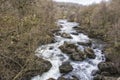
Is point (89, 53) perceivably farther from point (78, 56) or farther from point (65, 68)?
point (65, 68)

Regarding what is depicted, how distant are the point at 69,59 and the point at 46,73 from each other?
5.09 meters

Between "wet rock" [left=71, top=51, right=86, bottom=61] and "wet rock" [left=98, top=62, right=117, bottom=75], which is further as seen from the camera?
"wet rock" [left=71, top=51, right=86, bottom=61]

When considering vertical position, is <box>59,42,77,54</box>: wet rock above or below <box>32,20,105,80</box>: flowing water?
above

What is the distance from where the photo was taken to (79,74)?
26.2 meters

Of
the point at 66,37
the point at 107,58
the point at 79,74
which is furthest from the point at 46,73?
the point at 66,37

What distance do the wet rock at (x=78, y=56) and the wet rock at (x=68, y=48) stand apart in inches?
37.6

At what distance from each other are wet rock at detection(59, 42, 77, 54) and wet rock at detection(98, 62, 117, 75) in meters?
4.99

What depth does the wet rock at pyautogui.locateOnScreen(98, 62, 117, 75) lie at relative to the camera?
26.6m

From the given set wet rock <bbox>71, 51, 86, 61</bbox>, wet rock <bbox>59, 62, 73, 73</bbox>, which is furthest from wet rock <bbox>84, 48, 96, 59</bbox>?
wet rock <bbox>59, 62, 73, 73</bbox>

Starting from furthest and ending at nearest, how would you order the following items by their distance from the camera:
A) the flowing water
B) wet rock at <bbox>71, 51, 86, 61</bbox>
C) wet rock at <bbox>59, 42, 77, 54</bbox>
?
wet rock at <bbox>59, 42, 77, 54</bbox> < wet rock at <bbox>71, 51, 86, 61</bbox> < the flowing water

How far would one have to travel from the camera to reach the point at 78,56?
30.1m

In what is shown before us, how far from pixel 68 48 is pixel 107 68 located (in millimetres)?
7173

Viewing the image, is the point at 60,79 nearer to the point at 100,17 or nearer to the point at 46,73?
the point at 46,73

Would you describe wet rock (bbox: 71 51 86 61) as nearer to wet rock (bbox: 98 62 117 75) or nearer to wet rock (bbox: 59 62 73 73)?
wet rock (bbox: 59 62 73 73)
